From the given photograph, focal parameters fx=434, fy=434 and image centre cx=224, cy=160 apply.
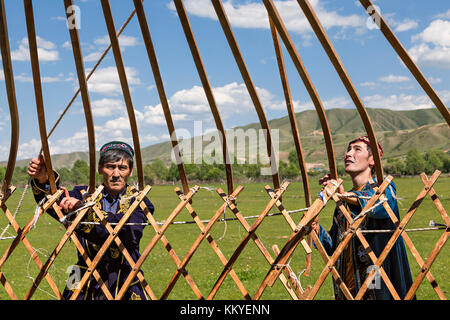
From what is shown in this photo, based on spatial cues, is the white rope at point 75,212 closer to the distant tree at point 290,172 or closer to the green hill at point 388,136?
the green hill at point 388,136

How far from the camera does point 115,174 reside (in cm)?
302

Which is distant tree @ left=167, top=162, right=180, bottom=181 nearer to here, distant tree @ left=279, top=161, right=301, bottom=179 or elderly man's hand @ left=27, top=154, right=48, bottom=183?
distant tree @ left=279, top=161, right=301, bottom=179

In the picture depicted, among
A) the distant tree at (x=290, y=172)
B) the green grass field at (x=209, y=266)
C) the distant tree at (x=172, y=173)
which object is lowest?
the distant tree at (x=172, y=173)

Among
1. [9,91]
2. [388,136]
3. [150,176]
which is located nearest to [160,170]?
[150,176]

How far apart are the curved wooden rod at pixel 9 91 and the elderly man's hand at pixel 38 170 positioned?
0.25 m

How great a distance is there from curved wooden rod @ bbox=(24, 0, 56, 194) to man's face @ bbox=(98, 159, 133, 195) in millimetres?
358

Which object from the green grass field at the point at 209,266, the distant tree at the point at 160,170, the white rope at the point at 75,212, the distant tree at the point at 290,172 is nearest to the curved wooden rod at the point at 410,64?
the green grass field at the point at 209,266

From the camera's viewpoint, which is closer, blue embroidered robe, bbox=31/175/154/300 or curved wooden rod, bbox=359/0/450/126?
curved wooden rod, bbox=359/0/450/126

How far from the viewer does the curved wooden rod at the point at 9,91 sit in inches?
103

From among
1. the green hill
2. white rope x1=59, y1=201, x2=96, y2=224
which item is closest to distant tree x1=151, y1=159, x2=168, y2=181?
the green hill

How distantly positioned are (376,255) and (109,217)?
187 centimetres

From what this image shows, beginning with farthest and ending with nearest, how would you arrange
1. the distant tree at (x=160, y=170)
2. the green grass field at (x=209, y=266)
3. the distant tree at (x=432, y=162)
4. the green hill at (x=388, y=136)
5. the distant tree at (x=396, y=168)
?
1. the green hill at (x=388, y=136)
2. the distant tree at (x=160, y=170)
3. the distant tree at (x=432, y=162)
4. the distant tree at (x=396, y=168)
5. the green grass field at (x=209, y=266)

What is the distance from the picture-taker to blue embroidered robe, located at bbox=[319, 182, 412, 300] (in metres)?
2.92
